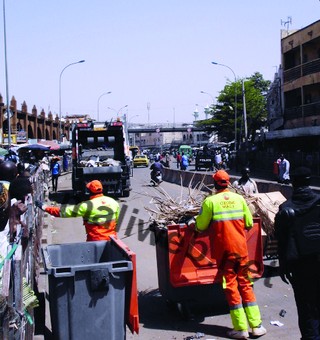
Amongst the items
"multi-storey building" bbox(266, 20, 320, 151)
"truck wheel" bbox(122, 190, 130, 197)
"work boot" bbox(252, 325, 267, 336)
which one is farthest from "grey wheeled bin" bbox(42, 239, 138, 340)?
"multi-storey building" bbox(266, 20, 320, 151)

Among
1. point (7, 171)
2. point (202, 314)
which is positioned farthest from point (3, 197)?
point (202, 314)

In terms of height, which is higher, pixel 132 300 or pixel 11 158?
pixel 11 158

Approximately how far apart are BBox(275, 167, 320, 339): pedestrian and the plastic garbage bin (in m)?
1.74

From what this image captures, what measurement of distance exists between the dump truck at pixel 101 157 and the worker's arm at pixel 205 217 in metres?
15.7

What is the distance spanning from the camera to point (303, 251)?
5.42 m

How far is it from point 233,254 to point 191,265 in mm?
917

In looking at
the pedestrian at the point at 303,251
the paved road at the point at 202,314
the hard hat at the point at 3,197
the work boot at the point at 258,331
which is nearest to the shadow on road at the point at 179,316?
the paved road at the point at 202,314

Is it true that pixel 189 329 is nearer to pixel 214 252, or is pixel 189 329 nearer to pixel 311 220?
pixel 214 252

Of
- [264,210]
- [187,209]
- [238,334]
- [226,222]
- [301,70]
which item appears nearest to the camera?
[238,334]

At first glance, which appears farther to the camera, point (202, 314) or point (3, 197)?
point (202, 314)

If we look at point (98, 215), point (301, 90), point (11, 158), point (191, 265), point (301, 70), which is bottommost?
point (191, 265)

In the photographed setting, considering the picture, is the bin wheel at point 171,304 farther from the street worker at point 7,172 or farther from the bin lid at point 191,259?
the street worker at point 7,172

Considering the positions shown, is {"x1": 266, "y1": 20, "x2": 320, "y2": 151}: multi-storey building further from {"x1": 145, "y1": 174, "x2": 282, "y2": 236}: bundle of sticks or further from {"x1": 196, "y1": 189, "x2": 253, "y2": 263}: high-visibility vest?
{"x1": 196, "y1": 189, "x2": 253, "y2": 263}: high-visibility vest

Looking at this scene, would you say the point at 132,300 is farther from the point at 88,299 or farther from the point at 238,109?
the point at 238,109
